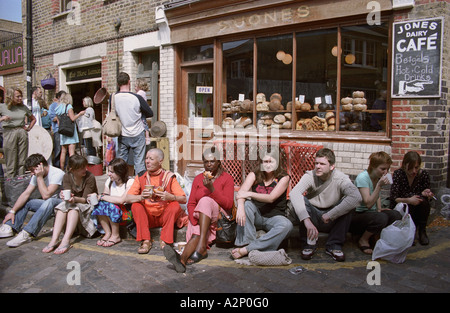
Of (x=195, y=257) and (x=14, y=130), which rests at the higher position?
(x=14, y=130)

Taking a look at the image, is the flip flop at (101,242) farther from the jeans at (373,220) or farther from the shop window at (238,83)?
the shop window at (238,83)

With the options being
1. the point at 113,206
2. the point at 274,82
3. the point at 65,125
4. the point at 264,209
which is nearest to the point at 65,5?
the point at 65,125

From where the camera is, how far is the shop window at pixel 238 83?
7.57m

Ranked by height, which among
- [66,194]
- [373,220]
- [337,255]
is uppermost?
[66,194]

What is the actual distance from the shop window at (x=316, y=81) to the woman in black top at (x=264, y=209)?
8.12 feet

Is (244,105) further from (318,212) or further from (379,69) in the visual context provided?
(318,212)

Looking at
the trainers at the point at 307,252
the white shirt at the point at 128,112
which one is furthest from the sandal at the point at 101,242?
the trainers at the point at 307,252

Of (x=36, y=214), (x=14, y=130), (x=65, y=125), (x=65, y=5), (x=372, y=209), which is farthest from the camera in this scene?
(x=65, y=5)

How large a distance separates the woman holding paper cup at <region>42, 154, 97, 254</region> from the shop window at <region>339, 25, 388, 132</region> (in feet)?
13.9

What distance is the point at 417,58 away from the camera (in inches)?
215

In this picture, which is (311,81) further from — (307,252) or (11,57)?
(11,57)

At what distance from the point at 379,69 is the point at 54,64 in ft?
31.4

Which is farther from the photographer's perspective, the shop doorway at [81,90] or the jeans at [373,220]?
the shop doorway at [81,90]

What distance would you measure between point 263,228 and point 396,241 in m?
1.44
